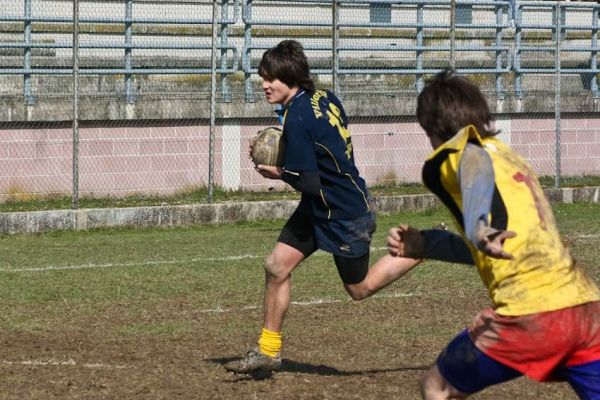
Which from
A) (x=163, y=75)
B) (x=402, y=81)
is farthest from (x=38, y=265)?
(x=402, y=81)

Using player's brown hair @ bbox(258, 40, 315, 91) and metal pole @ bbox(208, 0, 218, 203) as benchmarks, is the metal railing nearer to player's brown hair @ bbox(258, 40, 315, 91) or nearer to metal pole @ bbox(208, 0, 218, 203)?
metal pole @ bbox(208, 0, 218, 203)

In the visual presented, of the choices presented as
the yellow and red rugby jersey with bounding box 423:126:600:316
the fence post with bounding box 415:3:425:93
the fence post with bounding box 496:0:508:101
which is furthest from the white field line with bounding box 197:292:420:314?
the fence post with bounding box 496:0:508:101

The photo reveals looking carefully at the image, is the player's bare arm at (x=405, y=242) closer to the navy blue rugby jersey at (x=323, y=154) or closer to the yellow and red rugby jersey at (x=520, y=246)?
the yellow and red rugby jersey at (x=520, y=246)

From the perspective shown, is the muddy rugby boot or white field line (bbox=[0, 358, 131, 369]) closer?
the muddy rugby boot

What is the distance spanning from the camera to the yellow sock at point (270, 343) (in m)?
7.84

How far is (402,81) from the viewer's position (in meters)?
21.4

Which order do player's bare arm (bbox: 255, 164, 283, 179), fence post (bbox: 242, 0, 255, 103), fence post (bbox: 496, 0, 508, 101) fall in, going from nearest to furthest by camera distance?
player's bare arm (bbox: 255, 164, 283, 179) → fence post (bbox: 242, 0, 255, 103) → fence post (bbox: 496, 0, 508, 101)

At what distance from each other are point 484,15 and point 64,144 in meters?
11.7

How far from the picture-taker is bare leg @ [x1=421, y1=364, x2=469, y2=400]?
500 cm

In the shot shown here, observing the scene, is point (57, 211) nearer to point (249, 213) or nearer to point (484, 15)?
point (249, 213)

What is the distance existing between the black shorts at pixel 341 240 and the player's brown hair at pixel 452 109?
2715 millimetres

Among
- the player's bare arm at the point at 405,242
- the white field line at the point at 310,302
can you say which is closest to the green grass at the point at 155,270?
the white field line at the point at 310,302

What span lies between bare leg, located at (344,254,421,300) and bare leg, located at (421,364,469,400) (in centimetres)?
270

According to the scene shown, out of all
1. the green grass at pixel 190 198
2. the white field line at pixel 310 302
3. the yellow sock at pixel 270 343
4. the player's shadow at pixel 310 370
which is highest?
the green grass at pixel 190 198
